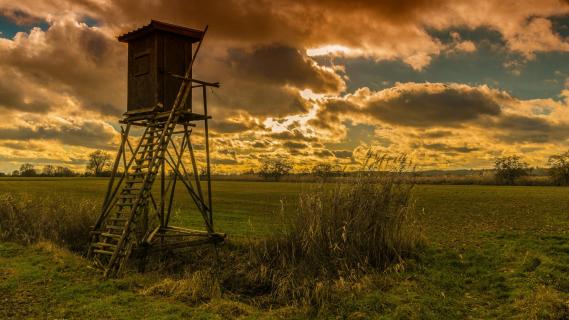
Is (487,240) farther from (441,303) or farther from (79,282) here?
(79,282)

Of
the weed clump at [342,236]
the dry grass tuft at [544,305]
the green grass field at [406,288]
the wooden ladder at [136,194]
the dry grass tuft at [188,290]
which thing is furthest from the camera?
the wooden ladder at [136,194]

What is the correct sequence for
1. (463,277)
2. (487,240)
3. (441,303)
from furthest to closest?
(487,240), (463,277), (441,303)

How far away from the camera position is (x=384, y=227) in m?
13.5

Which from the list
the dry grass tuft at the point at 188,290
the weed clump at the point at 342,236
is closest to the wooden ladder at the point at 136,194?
the dry grass tuft at the point at 188,290

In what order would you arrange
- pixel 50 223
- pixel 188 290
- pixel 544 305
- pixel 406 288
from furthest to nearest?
pixel 50 223 < pixel 188 290 < pixel 406 288 < pixel 544 305

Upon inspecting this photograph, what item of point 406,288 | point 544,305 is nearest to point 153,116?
point 406,288

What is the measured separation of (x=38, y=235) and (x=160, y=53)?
932 cm

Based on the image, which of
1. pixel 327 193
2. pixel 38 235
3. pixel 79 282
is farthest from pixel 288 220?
pixel 38 235

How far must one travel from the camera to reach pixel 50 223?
60.2 feet

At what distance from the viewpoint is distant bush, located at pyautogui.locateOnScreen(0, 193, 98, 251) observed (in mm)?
18266

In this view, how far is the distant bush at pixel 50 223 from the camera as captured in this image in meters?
18.3

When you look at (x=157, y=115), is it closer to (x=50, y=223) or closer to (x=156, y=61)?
(x=156, y=61)

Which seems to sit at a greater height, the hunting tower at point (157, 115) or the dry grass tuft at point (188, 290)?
the hunting tower at point (157, 115)

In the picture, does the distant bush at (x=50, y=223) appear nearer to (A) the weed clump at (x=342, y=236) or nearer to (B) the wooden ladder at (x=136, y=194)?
(B) the wooden ladder at (x=136, y=194)
